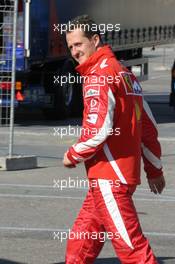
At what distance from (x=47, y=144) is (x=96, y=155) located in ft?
34.2

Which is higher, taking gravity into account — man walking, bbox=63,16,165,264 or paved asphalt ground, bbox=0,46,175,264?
man walking, bbox=63,16,165,264

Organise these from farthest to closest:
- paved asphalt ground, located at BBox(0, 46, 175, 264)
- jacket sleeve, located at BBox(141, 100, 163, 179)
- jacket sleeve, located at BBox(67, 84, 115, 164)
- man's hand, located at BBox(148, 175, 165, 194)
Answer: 1. paved asphalt ground, located at BBox(0, 46, 175, 264)
2. man's hand, located at BBox(148, 175, 165, 194)
3. jacket sleeve, located at BBox(141, 100, 163, 179)
4. jacket sleeve, located at BBox(67, 84, 115, 164)

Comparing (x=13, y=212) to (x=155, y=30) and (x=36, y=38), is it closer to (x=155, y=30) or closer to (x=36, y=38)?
(x=36, y=38)

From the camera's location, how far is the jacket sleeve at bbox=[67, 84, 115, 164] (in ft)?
19.5

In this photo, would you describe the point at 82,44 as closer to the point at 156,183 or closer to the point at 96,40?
the point at 96,40

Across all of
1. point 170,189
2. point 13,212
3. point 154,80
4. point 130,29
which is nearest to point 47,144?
point 170,189

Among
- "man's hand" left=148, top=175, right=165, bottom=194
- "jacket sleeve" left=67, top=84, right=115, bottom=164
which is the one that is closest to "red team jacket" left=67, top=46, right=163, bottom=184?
"jacket sleeve" left=67, top=84, right=115, bottom=164

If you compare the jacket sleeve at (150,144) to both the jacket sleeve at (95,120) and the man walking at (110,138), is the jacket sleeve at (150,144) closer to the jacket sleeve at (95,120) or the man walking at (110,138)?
the man walking at (110,138)

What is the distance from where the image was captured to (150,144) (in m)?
6.37

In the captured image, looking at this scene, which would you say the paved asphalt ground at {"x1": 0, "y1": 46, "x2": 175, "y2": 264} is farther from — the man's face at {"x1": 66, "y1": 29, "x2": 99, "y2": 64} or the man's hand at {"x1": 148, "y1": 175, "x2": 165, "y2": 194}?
the man's face at {"x1": 66, "y1": 29, "x2": 99, "y2": 64}

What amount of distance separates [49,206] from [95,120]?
4.59m

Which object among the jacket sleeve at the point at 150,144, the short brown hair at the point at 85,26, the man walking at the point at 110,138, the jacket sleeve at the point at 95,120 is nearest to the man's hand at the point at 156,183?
the jacket sleeve at the point at 150,144

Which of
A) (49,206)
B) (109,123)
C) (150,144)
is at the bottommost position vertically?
(49,206)

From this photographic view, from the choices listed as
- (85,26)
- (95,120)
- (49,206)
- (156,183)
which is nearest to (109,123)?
(95,120)
